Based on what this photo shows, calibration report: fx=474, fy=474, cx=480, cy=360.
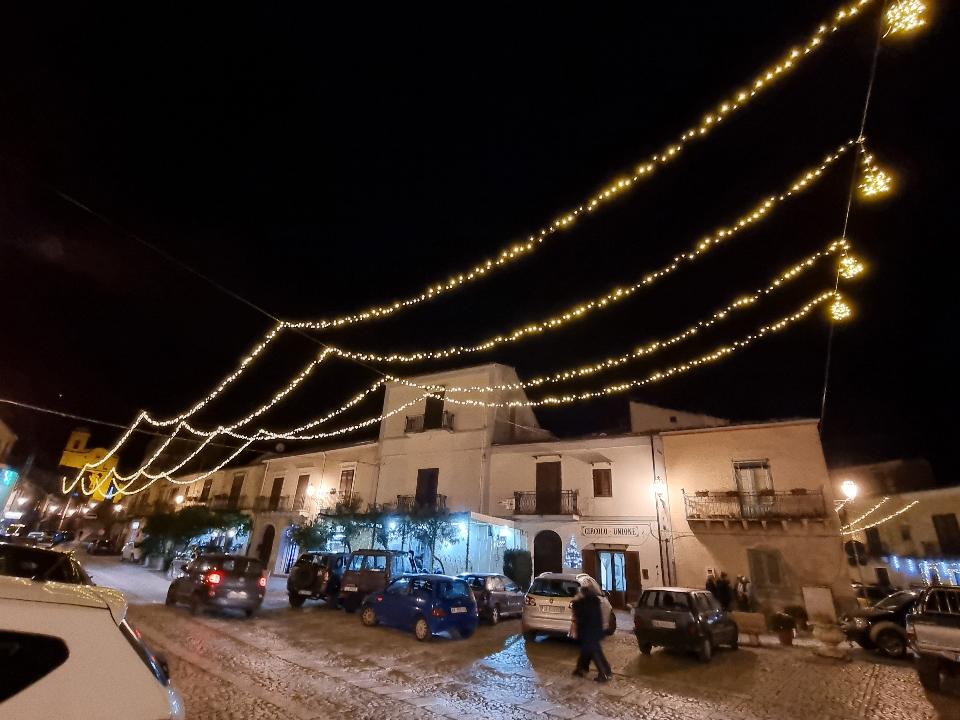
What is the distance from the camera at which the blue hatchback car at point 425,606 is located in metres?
9.06

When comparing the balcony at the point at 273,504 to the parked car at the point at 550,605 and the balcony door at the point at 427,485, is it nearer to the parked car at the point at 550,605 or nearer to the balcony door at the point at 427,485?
the balcony door at the point at 427,485

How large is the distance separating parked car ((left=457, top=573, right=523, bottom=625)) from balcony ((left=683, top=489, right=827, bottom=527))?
6931 millimetres

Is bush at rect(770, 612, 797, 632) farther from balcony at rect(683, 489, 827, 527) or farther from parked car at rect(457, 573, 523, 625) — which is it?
parked car at rect(457, 573, 523, 625)

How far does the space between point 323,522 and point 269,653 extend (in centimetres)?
1412

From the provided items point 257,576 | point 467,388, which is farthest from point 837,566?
point 257,576

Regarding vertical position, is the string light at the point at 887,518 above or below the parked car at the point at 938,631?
above

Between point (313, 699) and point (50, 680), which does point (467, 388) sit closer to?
point (313, 699)

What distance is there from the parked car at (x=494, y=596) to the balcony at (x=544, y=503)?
525 cm

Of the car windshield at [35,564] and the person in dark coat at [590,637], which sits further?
the person in dark coat at [590,637]

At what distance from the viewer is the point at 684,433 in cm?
1694

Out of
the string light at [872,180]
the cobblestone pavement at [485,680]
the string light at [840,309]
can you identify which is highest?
the string light at [872,180]

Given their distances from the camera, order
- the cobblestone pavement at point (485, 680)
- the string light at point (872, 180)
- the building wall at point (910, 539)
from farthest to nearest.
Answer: the building wall at point (910, 539) < the string light at point (872, 180) < the cobblestone pavement at point (485, 680)

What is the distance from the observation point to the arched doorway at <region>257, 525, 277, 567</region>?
995 inches

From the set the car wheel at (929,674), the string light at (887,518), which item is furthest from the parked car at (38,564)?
the string light at (887,518)
